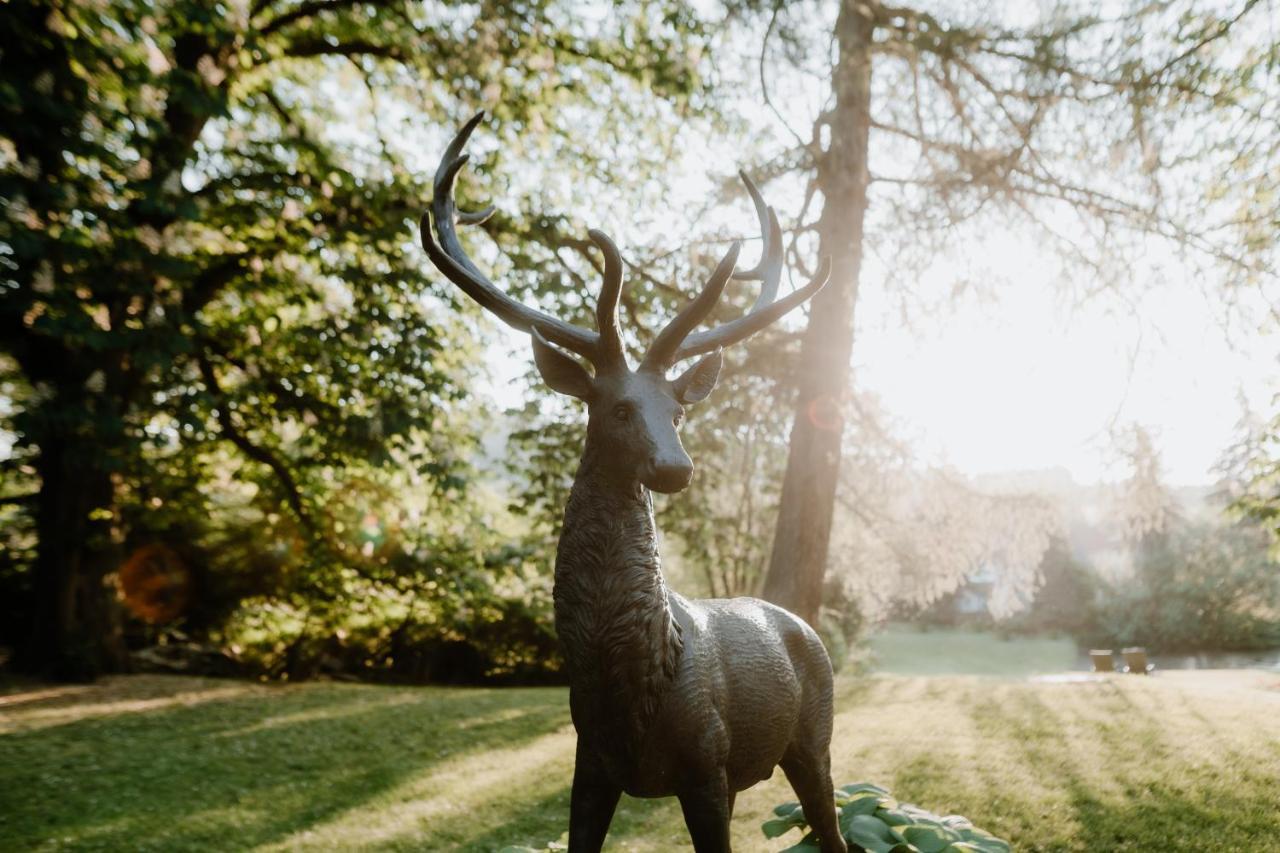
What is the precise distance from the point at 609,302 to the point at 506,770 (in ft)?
18.4

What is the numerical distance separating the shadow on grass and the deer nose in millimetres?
4247

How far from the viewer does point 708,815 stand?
2.40 metres

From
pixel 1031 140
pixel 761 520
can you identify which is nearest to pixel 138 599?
pixel 761 520

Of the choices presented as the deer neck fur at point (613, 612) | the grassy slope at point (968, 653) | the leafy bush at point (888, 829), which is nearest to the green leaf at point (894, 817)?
the leafy bush at point (888, 829)

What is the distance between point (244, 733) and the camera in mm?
7633

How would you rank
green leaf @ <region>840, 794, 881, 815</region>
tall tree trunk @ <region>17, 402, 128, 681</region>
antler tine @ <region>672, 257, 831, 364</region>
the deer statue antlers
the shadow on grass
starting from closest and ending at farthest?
1. the deer statue antlers
2. antler tine @ <region>672, 257, 831, 364</region>
3. green leaf @ <region>840, 794, 881, 815</region>
4. the shadow on grass
5. tall tree trunk @ <region>17, 402, 128, 681</region>

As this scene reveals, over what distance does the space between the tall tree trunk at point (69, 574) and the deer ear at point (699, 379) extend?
9.65 m

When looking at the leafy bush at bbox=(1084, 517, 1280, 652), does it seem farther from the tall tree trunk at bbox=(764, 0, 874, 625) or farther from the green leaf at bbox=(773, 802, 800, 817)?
the green leaf at bbox=(773, 802, 800, 817)

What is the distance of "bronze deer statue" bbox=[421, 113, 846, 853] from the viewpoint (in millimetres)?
2350

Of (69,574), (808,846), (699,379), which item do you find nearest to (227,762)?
(69,574)

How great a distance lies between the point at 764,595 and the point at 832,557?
3.13m

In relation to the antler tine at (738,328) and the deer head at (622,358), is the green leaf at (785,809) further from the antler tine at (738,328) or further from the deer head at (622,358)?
the antler tine at (738,328)

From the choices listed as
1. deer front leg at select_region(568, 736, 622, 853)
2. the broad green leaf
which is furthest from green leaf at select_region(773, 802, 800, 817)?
deer front leg at select_region(568, 736, 622, 853)

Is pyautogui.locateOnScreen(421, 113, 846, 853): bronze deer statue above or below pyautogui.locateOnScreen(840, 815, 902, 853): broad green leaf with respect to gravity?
above
